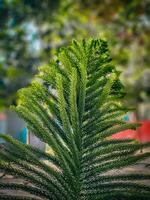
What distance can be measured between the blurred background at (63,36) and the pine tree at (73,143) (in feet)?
35.7

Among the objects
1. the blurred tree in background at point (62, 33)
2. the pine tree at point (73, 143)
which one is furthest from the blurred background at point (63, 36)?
the pine tree at point (73, 143)

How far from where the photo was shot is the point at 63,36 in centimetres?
1750

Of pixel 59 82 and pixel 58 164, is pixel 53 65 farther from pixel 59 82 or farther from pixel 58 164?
pixel 58 164

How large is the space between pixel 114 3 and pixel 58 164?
502 inches

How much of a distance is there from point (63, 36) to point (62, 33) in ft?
0.95

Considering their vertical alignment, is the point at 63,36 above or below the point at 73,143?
above

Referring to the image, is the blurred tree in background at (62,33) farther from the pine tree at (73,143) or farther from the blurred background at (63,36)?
the pine tree at (73,143)

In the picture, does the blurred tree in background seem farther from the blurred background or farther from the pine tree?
the pine tree

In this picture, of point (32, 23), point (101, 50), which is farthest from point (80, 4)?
point (101, 50)

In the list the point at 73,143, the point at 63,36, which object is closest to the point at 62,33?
the point at 63,36

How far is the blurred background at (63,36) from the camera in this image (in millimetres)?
14578

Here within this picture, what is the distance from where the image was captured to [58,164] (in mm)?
2582

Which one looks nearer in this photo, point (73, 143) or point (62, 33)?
point (73, 143)

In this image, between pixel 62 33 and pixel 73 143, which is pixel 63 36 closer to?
pixel 62 33
